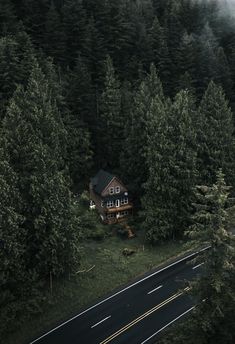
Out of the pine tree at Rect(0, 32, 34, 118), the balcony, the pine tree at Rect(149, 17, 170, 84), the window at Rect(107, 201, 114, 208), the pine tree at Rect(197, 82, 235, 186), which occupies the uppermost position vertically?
the pine tree at Rect(149, 17, 170, 84)

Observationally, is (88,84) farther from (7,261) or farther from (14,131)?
(7,261)

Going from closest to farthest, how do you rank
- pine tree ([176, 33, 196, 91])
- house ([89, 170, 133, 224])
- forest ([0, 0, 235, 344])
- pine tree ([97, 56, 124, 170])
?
forest ([0, 0, 235, 344])
house ([89, 170, 133, 224])
pine tree ([97, 56, 124, 170])
pine tree ([176, 33, 196, 91])

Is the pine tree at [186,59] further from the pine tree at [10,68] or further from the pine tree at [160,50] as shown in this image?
the pine tree at [10,68]

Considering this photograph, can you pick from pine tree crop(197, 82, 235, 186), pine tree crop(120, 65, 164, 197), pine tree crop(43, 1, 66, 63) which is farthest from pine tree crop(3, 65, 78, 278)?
pine tree crop(43, 1, 66, 63)

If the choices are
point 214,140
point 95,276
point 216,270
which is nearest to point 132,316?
point 95,276

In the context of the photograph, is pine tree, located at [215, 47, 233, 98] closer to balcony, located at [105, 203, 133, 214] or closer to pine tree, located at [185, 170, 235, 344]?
balcony, located at [105, 203, 133, 214]

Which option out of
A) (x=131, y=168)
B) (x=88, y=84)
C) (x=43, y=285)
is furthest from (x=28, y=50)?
(x=43, y=285)
